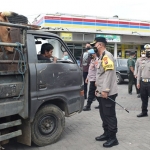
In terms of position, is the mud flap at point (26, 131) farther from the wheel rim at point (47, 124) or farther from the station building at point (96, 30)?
the station building at point (96, 30)

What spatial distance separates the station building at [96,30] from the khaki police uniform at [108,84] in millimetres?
15769

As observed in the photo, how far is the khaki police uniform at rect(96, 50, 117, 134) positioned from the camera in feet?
12.9

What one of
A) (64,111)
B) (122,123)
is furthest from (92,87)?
(64,111)

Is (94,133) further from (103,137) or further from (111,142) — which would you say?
(111,142)

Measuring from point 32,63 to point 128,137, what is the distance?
2.46 metres

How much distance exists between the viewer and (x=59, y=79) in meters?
4.20

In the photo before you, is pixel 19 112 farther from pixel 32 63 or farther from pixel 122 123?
pixel 122 123

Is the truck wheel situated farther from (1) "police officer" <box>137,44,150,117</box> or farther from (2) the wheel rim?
(1) "police officer" <box>137,44,150,117</box>

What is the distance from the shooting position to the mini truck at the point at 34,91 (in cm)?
343

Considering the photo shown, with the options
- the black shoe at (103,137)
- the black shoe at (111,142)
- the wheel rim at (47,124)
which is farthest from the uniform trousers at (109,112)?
the wheel rim at (47,124)

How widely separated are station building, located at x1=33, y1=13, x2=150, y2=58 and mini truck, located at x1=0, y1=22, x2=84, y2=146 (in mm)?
15384

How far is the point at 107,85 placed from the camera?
3.93 meters

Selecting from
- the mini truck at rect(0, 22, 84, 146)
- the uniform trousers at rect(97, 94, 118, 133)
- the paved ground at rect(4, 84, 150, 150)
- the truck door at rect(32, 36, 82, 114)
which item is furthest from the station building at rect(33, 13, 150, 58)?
the uniform trousers at rect(97, 94, 118, 133)

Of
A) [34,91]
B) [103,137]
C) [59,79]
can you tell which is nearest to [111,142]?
[103,137]
